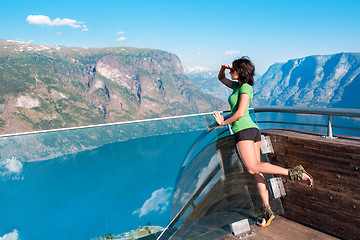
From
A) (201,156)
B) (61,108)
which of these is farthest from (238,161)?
(61,108)

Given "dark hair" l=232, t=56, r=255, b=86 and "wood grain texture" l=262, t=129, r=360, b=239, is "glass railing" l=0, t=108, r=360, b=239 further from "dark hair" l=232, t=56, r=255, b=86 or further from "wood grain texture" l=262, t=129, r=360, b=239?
"dark hair" l=232, t=56, r=255, b=86

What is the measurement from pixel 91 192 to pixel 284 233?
63.1 inches

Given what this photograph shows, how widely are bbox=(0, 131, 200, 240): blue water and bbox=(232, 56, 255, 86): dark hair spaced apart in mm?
853

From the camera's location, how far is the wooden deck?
224 cm

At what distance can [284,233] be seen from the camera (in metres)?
2.32

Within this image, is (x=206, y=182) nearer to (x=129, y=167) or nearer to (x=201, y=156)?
(x=201, y=156)

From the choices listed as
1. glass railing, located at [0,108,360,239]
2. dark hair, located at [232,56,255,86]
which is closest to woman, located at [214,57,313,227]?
dark hair, located at [232,56,255,86]

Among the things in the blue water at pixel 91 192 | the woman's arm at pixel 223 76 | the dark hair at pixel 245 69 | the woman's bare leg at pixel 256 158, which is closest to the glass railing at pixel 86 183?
the blue water at pixel 91 192

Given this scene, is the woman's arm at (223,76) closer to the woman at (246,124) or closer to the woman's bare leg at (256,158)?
the woman at (246,124)

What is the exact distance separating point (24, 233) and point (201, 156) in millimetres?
1484

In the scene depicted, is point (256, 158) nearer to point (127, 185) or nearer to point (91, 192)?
point (127, 185)

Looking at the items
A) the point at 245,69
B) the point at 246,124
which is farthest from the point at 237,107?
the point at 245,69

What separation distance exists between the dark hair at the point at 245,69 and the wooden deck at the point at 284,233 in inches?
46.9

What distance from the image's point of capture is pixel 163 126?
3.21 meters
